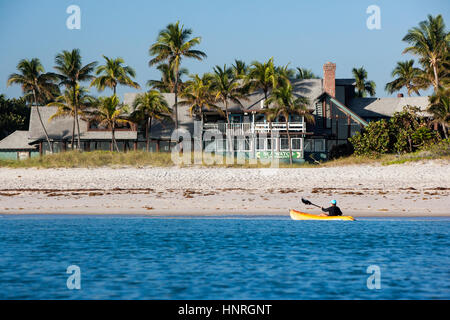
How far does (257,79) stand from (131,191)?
26.5 meters

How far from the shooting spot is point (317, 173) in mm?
33562

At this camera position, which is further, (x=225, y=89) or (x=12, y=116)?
(x=12, y=116)

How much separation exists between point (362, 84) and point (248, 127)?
34.1 meters

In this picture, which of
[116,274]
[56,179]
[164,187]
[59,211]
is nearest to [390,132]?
[164,187]

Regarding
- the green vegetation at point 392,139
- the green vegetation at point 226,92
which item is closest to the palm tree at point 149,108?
the green vegetation at point 226,92

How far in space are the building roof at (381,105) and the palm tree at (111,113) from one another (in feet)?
79.3

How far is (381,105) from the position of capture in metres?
60.0

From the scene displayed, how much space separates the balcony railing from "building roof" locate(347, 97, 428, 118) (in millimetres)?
11336

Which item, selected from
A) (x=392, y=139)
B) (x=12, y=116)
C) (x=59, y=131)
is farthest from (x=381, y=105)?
(x=12, y=116)

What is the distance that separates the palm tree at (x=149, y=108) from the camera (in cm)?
5228

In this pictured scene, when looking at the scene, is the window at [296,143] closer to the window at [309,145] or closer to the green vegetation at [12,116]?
Result: the window at [309,145]

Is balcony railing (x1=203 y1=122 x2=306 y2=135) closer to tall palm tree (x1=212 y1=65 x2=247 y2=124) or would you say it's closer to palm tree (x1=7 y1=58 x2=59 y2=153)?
tall palm tree (x1=212 y1=65 x2=247 y2=124)

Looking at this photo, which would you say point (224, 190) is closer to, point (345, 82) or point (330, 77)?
point (330, 77)
